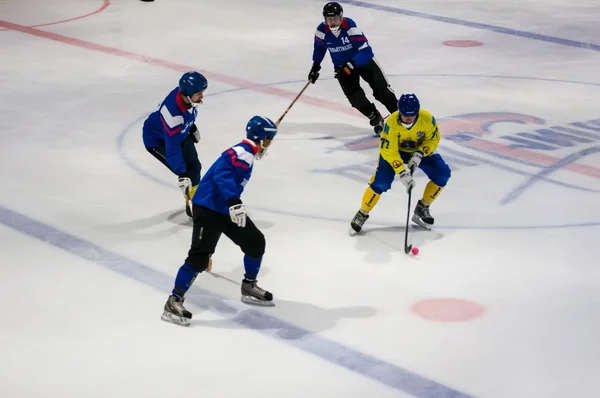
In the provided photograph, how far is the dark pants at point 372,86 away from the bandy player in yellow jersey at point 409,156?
2.28 metres

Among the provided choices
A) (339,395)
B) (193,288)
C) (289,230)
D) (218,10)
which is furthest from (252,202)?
(218,10)

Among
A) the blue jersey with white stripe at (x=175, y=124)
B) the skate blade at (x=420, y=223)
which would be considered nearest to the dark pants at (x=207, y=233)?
the blue jersey with white stripe at (x=175, y=124)

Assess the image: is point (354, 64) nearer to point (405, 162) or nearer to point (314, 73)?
point (314, 73)

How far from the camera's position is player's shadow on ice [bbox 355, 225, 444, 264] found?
6.73 meters

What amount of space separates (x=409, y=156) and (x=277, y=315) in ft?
5.80

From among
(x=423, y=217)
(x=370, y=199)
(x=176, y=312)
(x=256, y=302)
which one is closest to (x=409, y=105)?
(x=370, y=199)

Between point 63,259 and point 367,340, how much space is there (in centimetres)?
219

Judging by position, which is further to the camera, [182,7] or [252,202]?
[182,7]

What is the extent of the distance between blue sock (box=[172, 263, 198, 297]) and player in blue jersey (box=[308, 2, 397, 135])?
4048 millimetres

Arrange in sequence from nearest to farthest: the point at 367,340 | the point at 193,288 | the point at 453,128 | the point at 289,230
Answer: the point at 367,340 → the point at 193,288 → the point at 289,230 → the point at 453,128

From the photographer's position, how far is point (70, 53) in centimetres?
1245

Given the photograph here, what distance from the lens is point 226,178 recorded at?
5.46 metres

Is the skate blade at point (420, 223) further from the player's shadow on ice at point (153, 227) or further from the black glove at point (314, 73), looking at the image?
the black glove at point (314, 73)

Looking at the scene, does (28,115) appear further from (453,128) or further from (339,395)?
(339,395)
